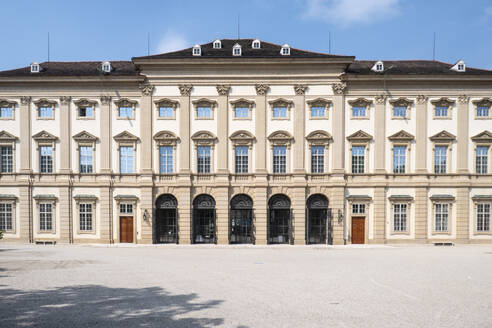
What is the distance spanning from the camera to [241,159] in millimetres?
29609

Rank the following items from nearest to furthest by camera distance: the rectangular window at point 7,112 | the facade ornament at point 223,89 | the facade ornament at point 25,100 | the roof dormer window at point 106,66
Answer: the facade ornament at point 223,89
the facade ornament at point 25,100
the rectangular window at point 7,112
the roof dormer window at point 106,66

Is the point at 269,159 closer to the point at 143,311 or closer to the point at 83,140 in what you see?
the point at 83,140

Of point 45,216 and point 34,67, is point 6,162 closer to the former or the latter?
point 45,216

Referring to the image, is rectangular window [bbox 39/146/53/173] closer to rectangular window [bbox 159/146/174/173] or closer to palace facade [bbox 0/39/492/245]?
palace facade [bbox 0/39/492/245]

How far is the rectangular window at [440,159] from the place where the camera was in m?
29.6

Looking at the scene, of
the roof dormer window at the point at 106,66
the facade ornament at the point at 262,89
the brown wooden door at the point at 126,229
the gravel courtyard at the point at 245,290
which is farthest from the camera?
the roof dormer window at the point at 106,66

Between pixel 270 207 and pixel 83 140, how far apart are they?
713 inches

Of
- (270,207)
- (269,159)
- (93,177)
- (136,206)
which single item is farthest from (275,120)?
(93,177)

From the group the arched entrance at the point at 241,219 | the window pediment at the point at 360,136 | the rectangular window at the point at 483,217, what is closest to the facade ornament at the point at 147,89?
the arched entrance at the point at 241,219

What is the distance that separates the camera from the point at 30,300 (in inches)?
466

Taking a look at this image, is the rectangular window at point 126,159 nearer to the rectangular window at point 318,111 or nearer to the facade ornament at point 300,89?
the facade ornament at point 300,89

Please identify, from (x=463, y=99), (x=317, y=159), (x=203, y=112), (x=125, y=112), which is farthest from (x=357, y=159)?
(x=125, y=112)

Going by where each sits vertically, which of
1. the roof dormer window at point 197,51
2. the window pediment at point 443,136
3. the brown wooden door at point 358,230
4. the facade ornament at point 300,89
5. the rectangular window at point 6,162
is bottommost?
the brown wooden door at point 358,230

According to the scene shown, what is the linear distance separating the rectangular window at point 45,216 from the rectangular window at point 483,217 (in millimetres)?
38799
